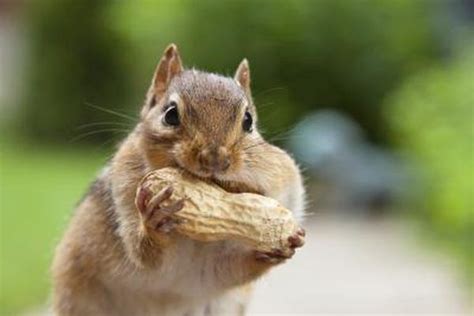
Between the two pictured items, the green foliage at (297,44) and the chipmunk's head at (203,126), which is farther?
the green foliage at (297,44)

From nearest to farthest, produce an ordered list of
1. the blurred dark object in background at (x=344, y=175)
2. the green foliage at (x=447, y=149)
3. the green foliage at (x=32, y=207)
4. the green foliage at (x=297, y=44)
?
the green foliage at (x=447, y=149), the green foliage at (x=32, y=207), the blurred dark object in background at (x=344, y=175), the green foliage at (x=297, y=44)

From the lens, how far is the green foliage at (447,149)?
666 centimetres

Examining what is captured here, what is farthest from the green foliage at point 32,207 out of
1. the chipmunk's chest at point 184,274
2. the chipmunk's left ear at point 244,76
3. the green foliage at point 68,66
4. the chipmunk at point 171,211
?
the chipmunk's left ear at point 244,76

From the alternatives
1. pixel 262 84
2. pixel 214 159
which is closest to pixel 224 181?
pixel 214 159

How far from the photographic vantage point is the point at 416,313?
747cm

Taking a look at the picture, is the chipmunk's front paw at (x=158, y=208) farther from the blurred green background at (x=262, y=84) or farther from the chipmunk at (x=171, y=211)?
the blurred green background at (x=262, y=84)

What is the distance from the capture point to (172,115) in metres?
2.86

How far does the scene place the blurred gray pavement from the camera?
7.61 metres

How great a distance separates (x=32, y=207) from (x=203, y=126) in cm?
718

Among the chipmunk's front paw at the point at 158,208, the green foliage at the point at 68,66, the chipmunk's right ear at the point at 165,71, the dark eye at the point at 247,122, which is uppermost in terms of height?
the green foliage at the point at 68,66

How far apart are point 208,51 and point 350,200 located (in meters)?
1.56

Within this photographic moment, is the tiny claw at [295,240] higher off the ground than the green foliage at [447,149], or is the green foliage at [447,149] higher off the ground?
the green foliage at [447,149]

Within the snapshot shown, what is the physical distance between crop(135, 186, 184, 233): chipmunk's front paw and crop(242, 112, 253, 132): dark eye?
8.3 inches

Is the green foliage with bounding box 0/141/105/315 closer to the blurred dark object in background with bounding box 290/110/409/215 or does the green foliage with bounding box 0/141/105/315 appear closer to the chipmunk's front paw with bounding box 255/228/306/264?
the blurred dark object in background with bounding box 290/110/409/215
